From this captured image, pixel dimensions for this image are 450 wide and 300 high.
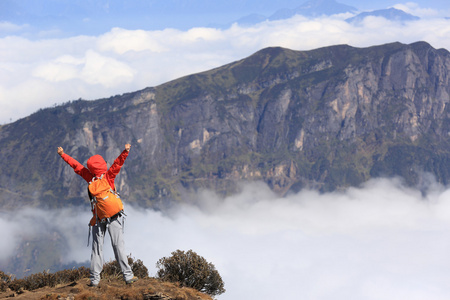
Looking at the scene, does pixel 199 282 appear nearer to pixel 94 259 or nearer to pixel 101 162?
pixel 94 259

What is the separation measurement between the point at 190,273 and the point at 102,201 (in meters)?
9.57

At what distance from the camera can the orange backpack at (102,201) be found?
32375 millimetres

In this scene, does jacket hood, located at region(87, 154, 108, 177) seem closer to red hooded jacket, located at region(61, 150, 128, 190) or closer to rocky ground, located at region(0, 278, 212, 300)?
red hooded jacket, located at region(61, 150, 128, 190)

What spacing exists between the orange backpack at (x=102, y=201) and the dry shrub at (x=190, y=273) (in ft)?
25.2

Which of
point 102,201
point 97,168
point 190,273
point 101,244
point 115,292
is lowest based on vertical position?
point 190,273

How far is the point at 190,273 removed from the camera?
39.2 m

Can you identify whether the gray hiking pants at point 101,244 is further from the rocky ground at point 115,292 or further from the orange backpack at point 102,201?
the rocky ground at point 115,292

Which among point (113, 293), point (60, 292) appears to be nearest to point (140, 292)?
point (113, 293)

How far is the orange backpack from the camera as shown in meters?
32.4

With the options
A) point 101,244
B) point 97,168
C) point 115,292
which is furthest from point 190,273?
point 97,168

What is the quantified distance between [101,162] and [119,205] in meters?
2.53

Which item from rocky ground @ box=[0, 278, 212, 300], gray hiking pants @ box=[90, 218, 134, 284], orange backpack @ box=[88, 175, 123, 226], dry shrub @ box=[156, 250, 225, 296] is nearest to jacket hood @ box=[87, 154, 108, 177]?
orange backpack @ box=[88, 175, 123, 226]

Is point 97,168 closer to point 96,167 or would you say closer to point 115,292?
point 96,167

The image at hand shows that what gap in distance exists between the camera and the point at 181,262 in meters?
39.7
